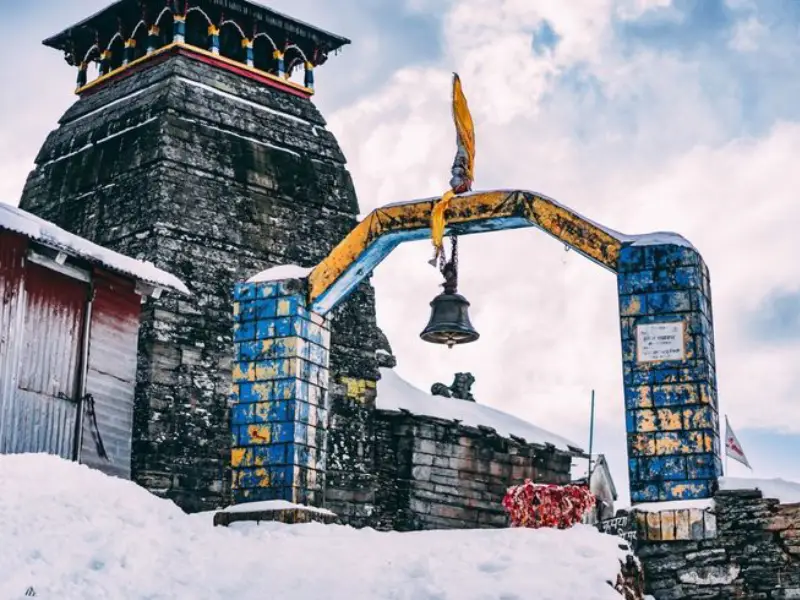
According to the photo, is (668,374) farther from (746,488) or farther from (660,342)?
(746,488)

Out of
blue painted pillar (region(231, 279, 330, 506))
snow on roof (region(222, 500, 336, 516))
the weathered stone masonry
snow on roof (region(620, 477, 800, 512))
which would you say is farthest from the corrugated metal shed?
snow on roof (region(620, 477, 800, 512))

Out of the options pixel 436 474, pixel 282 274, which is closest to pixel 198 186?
pixel 436 474

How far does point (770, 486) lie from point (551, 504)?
2116 millimetres

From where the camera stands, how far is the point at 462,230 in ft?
47.4

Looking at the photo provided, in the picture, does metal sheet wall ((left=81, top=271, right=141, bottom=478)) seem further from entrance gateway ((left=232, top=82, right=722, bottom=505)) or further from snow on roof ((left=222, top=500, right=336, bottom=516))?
snow on roof ((left=222, top=500, right=336, bottom=516))

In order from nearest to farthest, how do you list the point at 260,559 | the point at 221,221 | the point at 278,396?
the point at 260,559, the point at 278,396, the point at 221,221

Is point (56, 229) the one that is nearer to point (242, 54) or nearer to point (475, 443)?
point (242, 54)

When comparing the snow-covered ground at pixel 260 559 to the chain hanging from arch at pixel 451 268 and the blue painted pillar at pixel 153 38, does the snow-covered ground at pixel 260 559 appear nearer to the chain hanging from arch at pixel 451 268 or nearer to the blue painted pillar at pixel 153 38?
the chain hanging from arch at pixel 451 268

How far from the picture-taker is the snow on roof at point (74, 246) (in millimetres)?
15797

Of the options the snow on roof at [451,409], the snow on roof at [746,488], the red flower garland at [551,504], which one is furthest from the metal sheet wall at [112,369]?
the snow on roof at [746,488]

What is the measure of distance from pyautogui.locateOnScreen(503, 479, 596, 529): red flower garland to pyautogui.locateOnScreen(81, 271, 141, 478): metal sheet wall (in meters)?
7.55

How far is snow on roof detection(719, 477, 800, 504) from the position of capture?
482 inches

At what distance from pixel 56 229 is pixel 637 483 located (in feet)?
27.0

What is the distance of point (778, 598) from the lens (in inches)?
461
